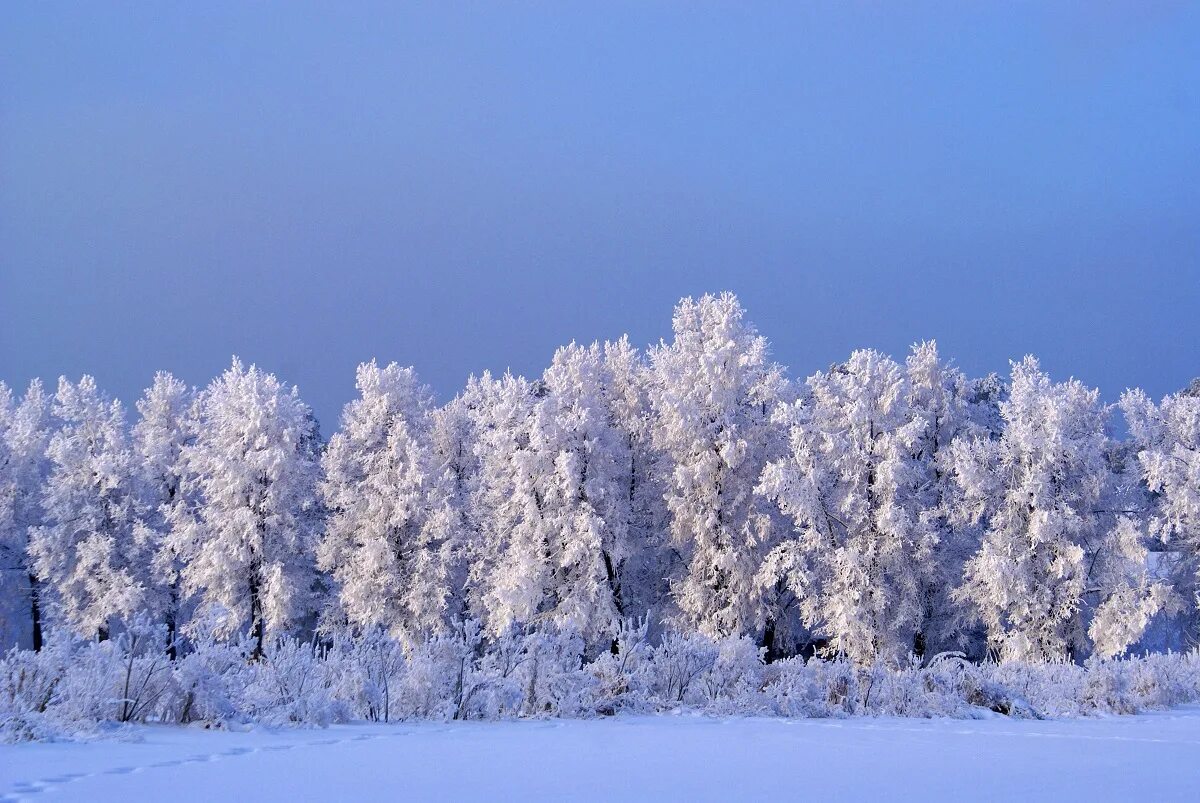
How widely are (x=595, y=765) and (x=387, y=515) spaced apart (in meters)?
25.6

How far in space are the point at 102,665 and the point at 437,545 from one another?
24.4 meters

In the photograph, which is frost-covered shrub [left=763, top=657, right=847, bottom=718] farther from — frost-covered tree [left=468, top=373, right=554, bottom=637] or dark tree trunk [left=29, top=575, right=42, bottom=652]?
dark tree trunk [left=29, top=575, right=42, bottom=652]

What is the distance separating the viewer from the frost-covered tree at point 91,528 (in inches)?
1270

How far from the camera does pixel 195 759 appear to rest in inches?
253

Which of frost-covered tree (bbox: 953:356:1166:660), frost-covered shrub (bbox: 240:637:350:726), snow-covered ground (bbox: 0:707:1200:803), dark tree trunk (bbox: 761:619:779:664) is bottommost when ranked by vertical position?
dark tree trunk (bbox: 761:619:779:664)

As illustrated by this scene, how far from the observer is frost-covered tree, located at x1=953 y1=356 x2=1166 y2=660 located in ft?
91.1

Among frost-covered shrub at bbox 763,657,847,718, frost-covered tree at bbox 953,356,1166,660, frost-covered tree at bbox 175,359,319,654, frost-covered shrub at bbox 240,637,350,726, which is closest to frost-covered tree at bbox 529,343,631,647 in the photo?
frost-covered tree at bbox 175,359,319,654

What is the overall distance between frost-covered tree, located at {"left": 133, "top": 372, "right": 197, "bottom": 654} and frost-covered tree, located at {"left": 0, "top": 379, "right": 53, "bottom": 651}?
3766 millimetres

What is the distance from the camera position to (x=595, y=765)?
6422mm

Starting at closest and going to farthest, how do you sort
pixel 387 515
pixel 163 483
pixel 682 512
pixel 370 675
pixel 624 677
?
pixel 370 675
pixel 624 677
pixel 682 512
pixel 387 515
pixel 163 483

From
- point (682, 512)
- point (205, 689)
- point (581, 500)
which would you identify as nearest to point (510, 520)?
point (581, 500)

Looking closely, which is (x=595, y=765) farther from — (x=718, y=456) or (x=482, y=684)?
(x=718, y=456)

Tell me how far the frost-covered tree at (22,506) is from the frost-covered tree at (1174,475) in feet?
116

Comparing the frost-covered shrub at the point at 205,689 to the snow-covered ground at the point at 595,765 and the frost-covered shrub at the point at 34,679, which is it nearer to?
the snow-covered ground at the point at 595,765
